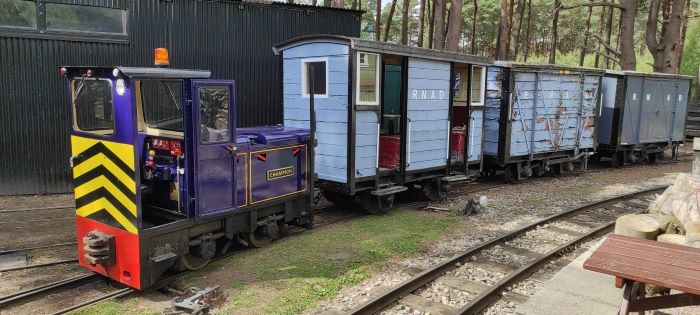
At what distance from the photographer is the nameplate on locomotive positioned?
7.22 m

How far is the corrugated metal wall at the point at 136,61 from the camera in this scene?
393 inches

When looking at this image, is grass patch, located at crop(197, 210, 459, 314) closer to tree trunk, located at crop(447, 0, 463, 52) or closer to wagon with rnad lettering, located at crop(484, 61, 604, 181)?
wagon with rnad lettering, located at crop(484, 61, 604, 181)

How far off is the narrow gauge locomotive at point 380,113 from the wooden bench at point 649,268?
4.74m

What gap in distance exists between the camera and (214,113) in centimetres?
611

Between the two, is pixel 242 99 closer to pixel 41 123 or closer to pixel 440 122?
pixel 41 123

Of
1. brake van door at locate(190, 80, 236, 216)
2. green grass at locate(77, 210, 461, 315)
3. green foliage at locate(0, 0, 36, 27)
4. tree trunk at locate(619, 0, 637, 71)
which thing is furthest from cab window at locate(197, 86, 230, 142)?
tree trunk at locate(619, 0, 637, 71)

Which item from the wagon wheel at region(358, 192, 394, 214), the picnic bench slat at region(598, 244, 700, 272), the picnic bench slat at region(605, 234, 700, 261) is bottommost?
the wagon wheel at region(358, 192, 394, 214)

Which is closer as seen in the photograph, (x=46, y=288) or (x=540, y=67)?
(x=46, y=288)

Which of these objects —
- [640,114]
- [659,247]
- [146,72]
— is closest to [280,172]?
[146,72]

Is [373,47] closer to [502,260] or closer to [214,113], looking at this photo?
[214,113]

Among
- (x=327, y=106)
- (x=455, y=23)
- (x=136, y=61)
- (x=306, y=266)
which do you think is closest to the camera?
(x=306, y=266)

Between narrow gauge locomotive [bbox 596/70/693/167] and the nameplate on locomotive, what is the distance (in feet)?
39.6

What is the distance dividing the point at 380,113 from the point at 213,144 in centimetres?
358

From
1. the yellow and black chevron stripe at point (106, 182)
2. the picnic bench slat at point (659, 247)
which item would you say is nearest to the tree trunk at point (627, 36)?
the picnic bench slat at point (659, 247)
